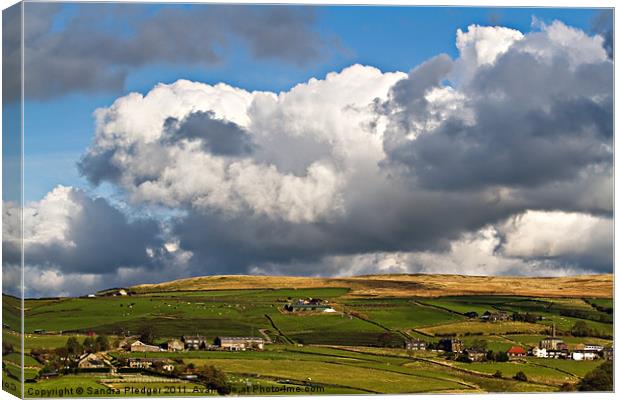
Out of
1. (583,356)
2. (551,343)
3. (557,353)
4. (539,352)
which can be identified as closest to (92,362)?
(539,352)

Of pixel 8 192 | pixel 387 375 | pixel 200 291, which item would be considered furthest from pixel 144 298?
pixel 387 375

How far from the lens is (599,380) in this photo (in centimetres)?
3438

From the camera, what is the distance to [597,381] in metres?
34.4

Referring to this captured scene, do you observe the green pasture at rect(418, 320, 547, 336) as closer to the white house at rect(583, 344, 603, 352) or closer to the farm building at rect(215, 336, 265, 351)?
the white house at rect(583, 344, 603, 352)

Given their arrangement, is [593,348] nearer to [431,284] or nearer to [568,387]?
[568,387]

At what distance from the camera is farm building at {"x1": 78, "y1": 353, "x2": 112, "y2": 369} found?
32.4 m

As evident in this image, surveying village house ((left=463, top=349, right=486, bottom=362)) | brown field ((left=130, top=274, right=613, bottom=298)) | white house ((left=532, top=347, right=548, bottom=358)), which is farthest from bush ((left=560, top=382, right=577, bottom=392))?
brown field ((left=130, top=274, right=613, bottom=298))

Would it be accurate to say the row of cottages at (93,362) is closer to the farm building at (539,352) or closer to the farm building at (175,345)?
the farm building at (175,345)

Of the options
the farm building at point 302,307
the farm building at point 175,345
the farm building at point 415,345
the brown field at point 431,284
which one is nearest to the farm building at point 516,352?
the brown field at point 431,284

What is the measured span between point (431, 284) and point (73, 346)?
9390 mm

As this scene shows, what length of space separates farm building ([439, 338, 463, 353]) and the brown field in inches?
51.4

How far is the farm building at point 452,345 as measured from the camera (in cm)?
3438

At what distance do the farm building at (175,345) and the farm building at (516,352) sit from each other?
8.46m

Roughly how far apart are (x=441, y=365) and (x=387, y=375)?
5.04 ft
